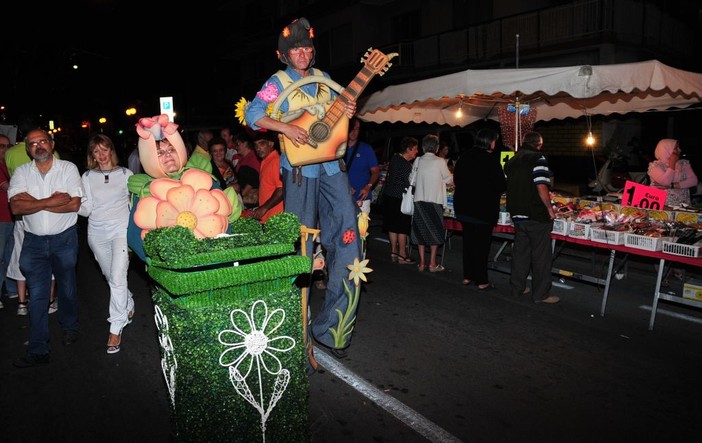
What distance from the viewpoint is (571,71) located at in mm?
6867

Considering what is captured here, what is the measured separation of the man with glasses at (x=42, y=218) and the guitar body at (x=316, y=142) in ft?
→ 7.22

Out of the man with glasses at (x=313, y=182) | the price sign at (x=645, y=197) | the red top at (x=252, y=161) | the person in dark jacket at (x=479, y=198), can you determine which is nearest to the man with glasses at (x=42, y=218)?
the man with glasses at (x=313, y=182)

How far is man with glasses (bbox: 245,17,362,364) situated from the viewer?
12.6 feet

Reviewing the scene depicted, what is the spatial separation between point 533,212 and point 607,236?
32.4 inches

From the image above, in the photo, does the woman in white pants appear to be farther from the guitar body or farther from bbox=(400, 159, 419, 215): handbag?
bbox=(400, 159, 419, 215): handbag

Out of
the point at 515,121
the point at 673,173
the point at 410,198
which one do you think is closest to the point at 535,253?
the point at 410,198

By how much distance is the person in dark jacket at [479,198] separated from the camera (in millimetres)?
6793

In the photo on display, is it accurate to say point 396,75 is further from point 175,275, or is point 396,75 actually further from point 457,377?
point 175,275

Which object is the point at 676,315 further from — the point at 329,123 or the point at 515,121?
the point at 329,123

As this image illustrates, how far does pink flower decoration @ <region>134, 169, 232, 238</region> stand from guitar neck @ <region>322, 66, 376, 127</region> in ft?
3.63

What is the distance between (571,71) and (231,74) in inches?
1526

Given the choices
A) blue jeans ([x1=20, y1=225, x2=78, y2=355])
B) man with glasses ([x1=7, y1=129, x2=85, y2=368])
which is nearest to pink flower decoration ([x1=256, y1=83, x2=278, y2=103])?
man with glasses ([x1=7, y1=129, x2=85, y2=368])

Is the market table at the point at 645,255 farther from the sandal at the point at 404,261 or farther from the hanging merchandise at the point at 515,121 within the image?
the hanging merchandise at the point at 515,121

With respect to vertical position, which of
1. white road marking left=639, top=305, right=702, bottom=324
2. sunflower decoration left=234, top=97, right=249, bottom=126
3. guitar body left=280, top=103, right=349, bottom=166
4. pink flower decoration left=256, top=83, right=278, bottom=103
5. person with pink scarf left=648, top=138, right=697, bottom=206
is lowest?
white road marking left=639, top=305, right=702, bottom=324
